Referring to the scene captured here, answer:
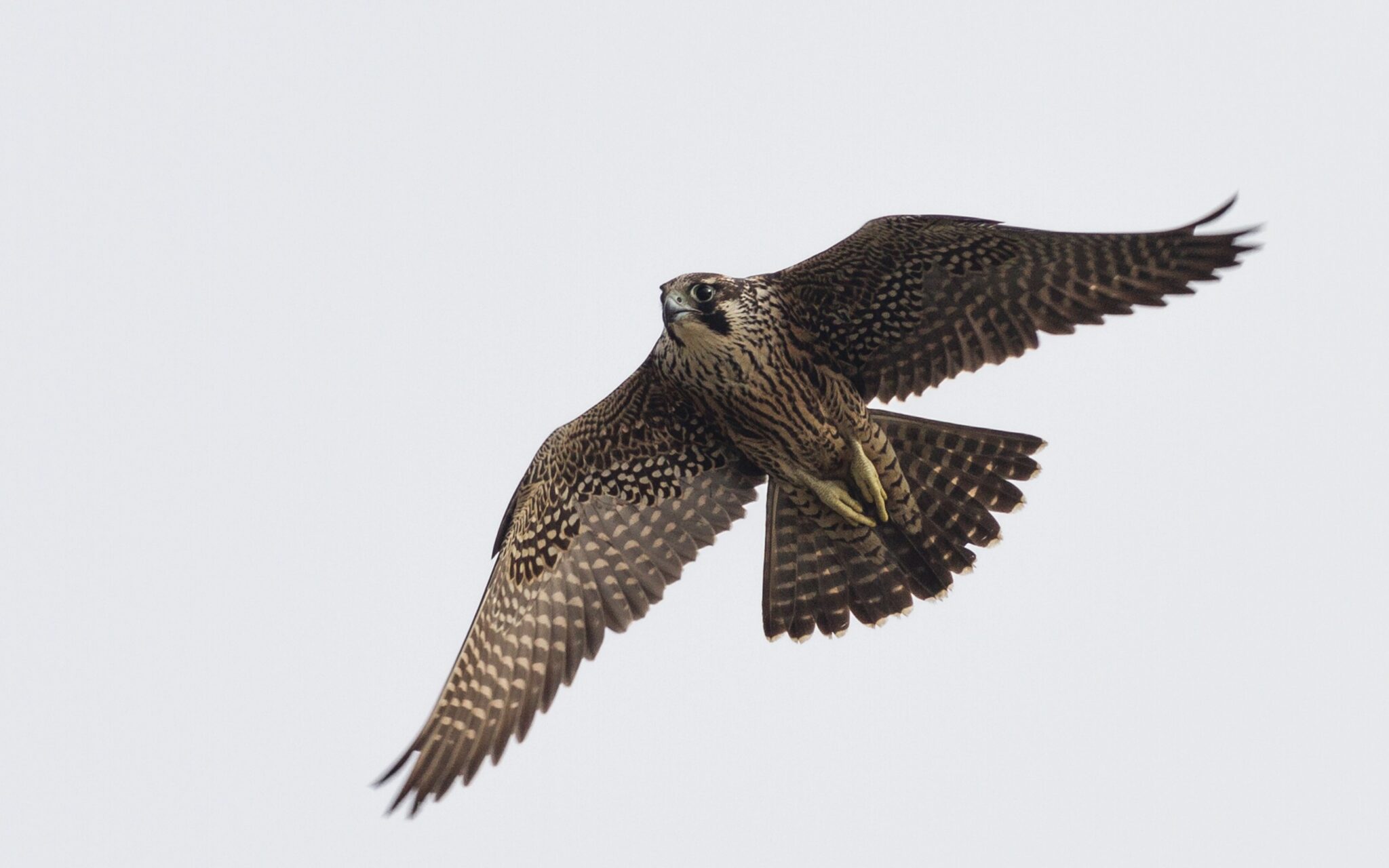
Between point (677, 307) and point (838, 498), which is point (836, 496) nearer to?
point (838, 498)

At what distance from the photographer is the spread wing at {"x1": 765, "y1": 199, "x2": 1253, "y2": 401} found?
9.57 meters

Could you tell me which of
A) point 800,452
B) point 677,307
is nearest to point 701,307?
point 677,307

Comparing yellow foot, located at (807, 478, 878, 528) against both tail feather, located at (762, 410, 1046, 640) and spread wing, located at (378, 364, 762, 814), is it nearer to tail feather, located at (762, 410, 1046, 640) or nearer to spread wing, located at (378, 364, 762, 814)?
tail feather, located at (762, 410, 1046, 640)

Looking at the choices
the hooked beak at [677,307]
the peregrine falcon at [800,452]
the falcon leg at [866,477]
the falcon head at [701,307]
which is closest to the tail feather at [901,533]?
the peregrine falcon at [800,452]

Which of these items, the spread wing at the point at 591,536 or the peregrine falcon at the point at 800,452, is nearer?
the peregrine falcon at the point at 800,452

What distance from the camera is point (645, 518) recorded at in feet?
34.4

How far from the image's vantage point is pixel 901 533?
10555 mm

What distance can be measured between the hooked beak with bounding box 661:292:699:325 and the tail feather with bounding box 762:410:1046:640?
58.7 inches

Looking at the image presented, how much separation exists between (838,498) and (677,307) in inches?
66.7

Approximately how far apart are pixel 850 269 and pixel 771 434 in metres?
1.09

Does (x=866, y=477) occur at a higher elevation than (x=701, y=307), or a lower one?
lower

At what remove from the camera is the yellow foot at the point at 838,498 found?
404 inches

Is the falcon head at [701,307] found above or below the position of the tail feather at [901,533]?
above

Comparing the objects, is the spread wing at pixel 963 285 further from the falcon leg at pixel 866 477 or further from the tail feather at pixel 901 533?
the tail feather at pixel 901 533
